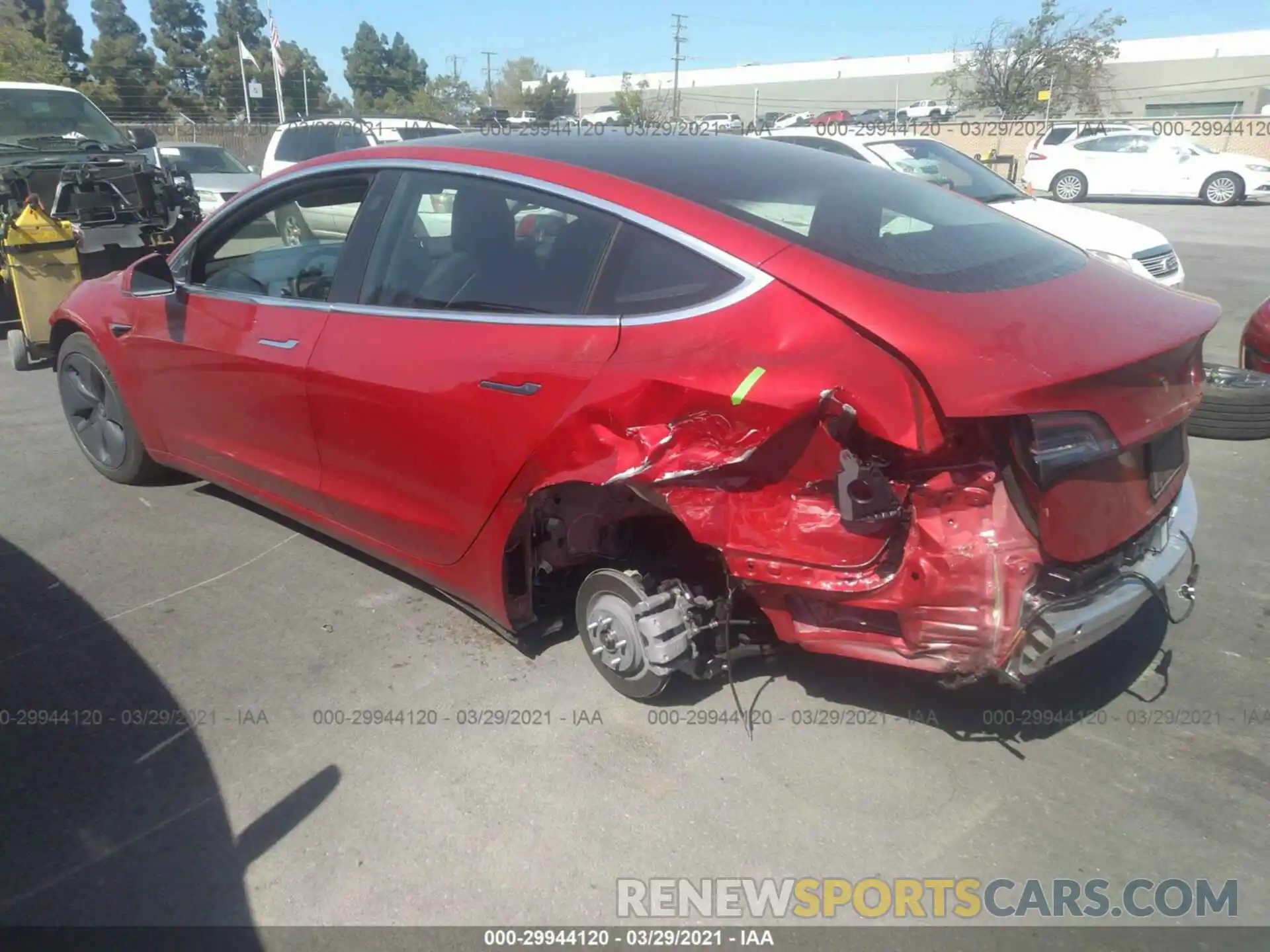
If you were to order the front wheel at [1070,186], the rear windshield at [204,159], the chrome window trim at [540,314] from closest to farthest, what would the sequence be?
the chrome window trim at [540,314]
the rear windshield at [204,159]
the front wheel at [1070,186]

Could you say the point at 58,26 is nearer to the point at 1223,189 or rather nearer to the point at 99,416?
the point at 1223,189

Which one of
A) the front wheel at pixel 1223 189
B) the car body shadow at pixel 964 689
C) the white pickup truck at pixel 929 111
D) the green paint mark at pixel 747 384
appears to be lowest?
the car body shadow at pixel 964 689

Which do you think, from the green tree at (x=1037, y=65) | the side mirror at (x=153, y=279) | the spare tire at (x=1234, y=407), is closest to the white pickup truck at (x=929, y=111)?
the green tree at (x=1037, y=65)

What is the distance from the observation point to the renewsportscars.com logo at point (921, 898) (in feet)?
7.86

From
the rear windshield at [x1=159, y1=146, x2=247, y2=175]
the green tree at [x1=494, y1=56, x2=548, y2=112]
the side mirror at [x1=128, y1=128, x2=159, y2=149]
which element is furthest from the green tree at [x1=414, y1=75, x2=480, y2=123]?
the side mirror at [x1=128, y1=128, x2=159, y2=149]

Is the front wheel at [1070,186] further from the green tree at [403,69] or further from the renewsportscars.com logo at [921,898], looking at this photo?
the green tree at [403,69]

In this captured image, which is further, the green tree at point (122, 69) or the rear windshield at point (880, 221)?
the green tree at point (122, 69)

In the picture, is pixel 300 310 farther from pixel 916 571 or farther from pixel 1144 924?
pixel 1144 924

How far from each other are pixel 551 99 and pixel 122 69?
2223 centimetres

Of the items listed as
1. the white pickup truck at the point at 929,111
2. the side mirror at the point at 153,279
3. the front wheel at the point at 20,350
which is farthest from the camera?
the white pickup truck at the point at 929,111

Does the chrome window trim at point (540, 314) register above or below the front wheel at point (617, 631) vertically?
above

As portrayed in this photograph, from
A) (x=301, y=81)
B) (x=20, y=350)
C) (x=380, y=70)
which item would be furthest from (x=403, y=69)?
(x=20, y=350)

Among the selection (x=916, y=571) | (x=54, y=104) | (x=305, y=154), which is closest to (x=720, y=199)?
(x=916, y=571)

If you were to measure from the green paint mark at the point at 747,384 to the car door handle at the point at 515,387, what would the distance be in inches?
26.0
